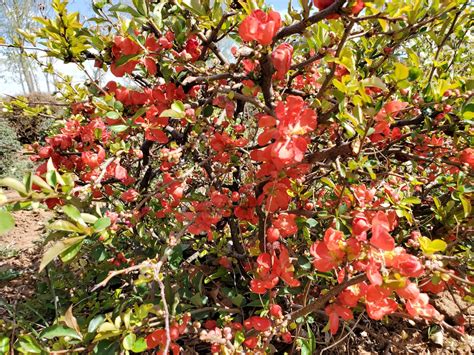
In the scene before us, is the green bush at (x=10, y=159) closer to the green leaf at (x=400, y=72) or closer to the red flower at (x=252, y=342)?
the red flower at (x=252, y=342)

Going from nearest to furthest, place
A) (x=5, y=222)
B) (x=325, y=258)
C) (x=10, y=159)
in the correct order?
(x=5, y=222)
(x=325, y=258)
(x=10, y=159)

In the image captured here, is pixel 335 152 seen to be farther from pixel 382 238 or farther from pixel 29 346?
pixel 29 346

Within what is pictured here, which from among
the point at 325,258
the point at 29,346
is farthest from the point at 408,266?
the point at 29,346

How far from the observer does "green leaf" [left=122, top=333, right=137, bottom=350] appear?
32.7 inches

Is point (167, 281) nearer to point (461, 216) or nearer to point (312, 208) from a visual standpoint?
point (312, 208)

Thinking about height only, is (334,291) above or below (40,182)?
below

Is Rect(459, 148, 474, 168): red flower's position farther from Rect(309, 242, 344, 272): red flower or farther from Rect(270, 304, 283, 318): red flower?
Rect(270, 304, 283, 318): red flower

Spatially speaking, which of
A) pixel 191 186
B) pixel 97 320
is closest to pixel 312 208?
pixel 191 186

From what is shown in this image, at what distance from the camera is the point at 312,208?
1203mm

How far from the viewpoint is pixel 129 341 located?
840 millimetres

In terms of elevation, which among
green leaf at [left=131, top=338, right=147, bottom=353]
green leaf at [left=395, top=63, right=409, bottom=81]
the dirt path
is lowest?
the dirt path

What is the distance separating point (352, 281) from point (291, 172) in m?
0.33

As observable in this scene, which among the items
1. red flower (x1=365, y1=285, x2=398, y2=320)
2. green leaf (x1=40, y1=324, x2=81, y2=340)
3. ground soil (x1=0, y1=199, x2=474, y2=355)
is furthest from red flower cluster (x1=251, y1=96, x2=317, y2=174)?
ground soil (x1=0, y1=199, x2=474, y2=355)

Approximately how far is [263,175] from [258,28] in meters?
0.37
